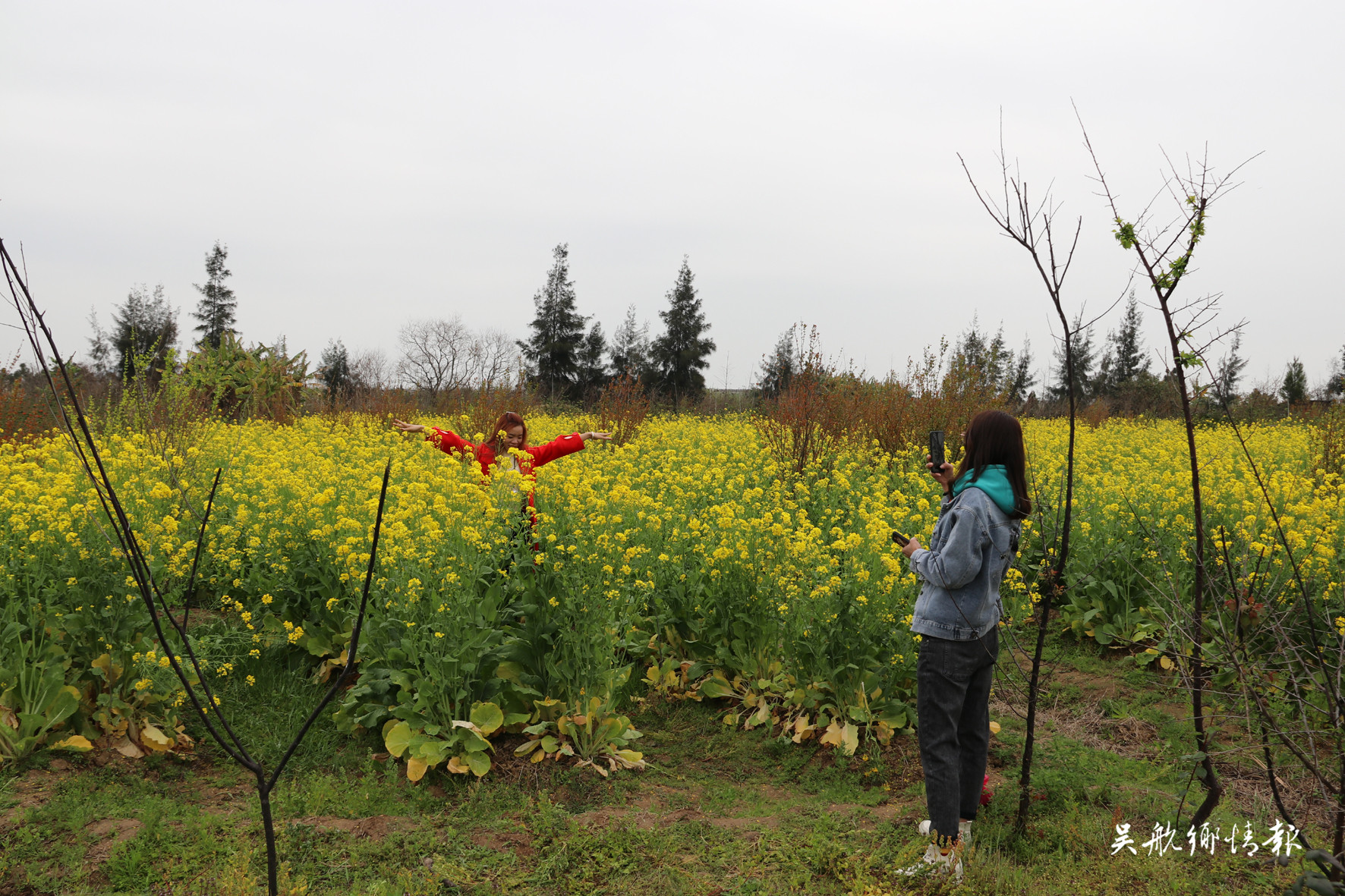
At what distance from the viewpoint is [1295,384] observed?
2931cm

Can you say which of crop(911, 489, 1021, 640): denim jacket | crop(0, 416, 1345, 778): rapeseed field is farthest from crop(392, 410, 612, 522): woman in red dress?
crop(911, 489, 1021, 640): denim jacket

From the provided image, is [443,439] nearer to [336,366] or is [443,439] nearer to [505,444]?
[505,444]

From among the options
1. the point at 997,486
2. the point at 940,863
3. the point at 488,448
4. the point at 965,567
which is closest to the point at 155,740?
the point at 488,448

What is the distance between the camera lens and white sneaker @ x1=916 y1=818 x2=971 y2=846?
3.62 metres

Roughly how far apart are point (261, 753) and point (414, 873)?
177 cm

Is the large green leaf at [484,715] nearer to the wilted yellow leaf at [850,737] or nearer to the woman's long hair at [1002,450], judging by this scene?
the wilted yellow leaf at [850,737]

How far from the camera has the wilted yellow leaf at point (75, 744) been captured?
14.1ft

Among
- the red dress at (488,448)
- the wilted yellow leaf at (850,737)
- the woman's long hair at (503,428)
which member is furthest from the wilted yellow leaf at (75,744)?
the wilted yellow leaf at (850,737)

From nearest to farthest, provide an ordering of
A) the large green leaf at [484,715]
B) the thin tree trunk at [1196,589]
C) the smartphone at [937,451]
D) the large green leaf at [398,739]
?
the thin tree trunk at [1196,589]
the smartphone at [937,451]
the large green leaf at [398,739]
the large green leaf at [484,715]

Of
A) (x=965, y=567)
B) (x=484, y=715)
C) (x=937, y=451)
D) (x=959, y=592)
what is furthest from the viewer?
(x=484, y=715)

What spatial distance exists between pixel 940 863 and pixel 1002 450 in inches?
72.3

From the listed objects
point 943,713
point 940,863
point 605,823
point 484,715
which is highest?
point 943,713

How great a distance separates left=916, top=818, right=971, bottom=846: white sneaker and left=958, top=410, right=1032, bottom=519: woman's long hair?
148 cm

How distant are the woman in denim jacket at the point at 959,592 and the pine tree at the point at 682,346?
126ft
